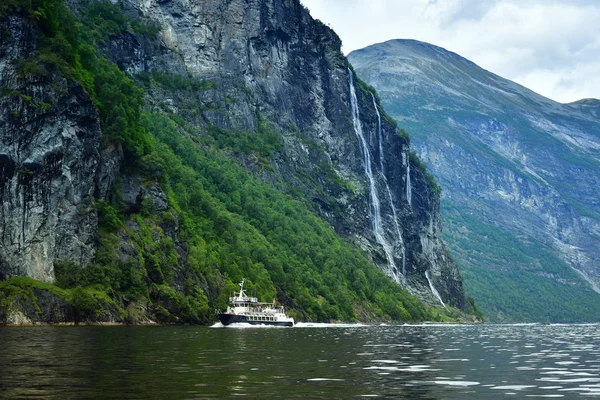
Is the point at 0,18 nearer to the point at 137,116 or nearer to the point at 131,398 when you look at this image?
the point at 137,116

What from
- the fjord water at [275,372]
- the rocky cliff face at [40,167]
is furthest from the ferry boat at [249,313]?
the fjord water at [275,372]

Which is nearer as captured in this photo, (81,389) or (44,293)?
(81,389)

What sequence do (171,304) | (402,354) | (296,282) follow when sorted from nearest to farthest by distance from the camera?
(402,354) < (171,304) < (296,282)

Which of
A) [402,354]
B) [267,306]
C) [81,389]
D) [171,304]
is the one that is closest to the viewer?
[81,389]

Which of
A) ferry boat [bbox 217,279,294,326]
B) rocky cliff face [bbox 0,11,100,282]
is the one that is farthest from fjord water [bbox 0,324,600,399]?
ferry boat [bbox 217,279,294,326]

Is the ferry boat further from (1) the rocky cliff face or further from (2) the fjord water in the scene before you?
(2) the fjord water

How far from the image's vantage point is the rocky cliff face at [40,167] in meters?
110

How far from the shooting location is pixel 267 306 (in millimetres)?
152000

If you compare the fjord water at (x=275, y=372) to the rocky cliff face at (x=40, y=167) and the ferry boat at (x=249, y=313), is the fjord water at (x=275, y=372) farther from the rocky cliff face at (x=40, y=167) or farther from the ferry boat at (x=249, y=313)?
the ferry boat at (x=249, y=313)

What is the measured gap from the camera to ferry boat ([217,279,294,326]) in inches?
5133

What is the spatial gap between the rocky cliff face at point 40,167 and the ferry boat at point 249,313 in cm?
2639

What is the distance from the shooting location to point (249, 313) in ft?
449

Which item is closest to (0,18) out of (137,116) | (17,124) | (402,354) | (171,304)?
(17,124)

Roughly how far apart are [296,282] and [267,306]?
31517 millimetres
